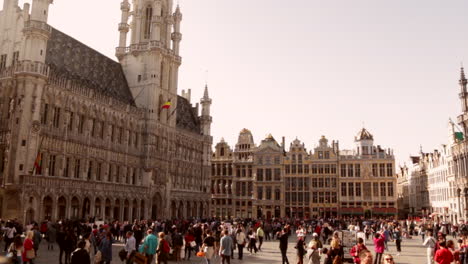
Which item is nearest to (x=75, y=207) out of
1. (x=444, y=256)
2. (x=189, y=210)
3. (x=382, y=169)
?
(x=189, y=210)

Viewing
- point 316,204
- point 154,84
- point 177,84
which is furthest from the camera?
point 316,204

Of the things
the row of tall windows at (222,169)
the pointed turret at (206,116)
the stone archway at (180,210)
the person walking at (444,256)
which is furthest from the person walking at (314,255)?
the row of tall windows at (222,169)

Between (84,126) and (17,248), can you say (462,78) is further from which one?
(17,248)

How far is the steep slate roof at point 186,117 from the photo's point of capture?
2309 inches

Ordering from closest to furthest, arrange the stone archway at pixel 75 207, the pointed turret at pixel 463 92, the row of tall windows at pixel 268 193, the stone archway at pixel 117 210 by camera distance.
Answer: the stone archway at pixel 75 207 < the stone archway at pixel 117 210 < the pointed turret at pixel 463 92 < the row of tall windows at pixel 268 193

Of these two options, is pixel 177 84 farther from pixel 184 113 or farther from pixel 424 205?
pixel 424 205

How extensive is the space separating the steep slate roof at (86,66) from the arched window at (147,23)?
5.62 m

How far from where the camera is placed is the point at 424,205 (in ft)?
236

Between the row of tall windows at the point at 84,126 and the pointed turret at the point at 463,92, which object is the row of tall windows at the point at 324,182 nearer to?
the pointed turret at the point at 463,92

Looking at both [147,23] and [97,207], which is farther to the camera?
[147,23]

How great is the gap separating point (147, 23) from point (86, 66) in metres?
12.7

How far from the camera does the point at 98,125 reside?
3981 centimetres

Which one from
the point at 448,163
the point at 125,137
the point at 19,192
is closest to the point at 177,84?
the point at 125,137

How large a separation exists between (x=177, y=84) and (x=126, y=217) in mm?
20520
